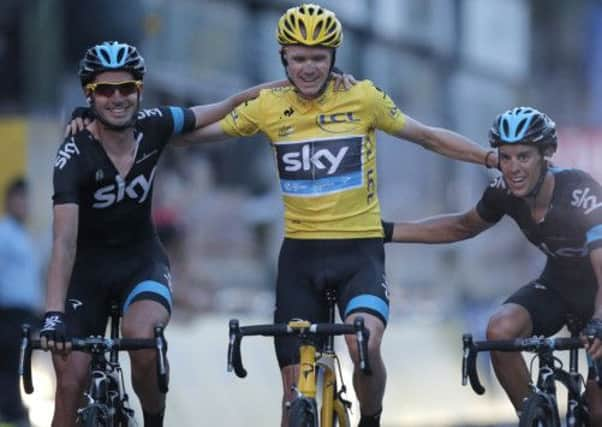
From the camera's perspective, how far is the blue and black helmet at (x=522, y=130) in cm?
1234

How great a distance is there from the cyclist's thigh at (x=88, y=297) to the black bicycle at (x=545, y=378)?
2.11 metres

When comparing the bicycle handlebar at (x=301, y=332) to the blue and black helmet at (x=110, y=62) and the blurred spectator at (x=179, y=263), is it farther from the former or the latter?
the blurred spectator at (x=179, y=263)

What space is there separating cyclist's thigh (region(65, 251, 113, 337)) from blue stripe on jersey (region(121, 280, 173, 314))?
0.56 ft

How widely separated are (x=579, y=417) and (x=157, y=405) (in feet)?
8.20

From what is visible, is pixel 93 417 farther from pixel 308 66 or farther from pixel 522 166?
pixel 522 166

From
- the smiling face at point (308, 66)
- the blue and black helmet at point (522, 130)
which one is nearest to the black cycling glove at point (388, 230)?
the blue and black helmet at point (522, 130)

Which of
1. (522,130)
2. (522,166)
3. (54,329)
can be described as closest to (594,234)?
(522,166)

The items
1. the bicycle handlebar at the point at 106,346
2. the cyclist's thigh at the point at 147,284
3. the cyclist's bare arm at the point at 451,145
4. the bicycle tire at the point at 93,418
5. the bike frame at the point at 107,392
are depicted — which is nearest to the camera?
the bicycle handlebar at the point at 106,346

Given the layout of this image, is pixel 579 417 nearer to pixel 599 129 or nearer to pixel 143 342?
pixel 143 342

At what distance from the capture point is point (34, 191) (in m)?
21.2

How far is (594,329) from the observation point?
11711 mm

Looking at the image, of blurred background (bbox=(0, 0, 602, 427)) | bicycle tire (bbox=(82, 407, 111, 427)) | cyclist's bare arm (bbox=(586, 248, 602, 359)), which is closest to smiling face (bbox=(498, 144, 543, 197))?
cyclist's bare arm (bbox=(586, 248, 602, 359))

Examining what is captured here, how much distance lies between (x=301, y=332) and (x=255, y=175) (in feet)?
40.4

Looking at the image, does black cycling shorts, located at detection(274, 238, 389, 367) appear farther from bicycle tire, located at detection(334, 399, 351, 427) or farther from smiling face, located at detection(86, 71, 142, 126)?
smiling face, located at detection(86, 71, 142, 126)
